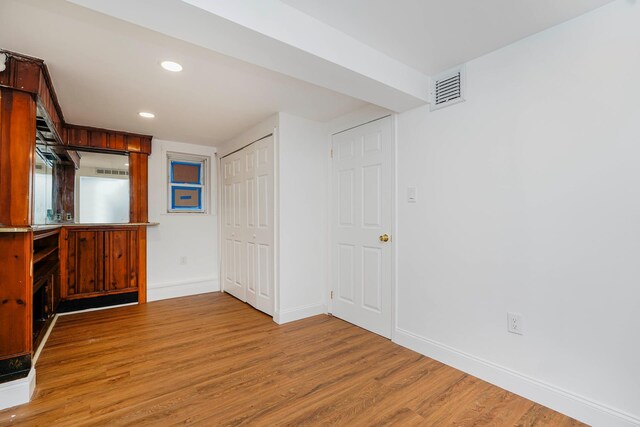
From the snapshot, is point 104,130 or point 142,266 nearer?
point 104,130

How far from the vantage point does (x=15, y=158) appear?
1.91 metres

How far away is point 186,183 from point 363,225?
2.92 meters

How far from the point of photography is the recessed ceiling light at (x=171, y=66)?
2.09 metres

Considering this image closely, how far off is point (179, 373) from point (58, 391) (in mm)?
709

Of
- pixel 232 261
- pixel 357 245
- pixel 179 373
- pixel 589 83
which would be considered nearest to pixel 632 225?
pixel 589 83

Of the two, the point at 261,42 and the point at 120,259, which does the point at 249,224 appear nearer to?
the point at 120,259

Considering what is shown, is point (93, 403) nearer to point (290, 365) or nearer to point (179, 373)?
point (179, 373)

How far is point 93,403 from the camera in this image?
182 cm

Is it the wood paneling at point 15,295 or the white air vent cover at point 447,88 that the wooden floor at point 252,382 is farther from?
the white air vent cover at point 447,88

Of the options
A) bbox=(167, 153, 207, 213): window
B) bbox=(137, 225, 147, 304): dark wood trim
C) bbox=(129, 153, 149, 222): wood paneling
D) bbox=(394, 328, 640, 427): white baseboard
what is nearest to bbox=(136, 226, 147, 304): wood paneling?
bbox=(137, 225, 147, 304): dark wood trim

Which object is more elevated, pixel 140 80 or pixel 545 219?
pixel 140 80

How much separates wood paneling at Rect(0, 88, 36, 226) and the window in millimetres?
2365

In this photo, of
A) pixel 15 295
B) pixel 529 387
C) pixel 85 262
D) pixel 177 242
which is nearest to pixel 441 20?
pixel 529 387

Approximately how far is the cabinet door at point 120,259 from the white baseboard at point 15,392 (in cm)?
207
